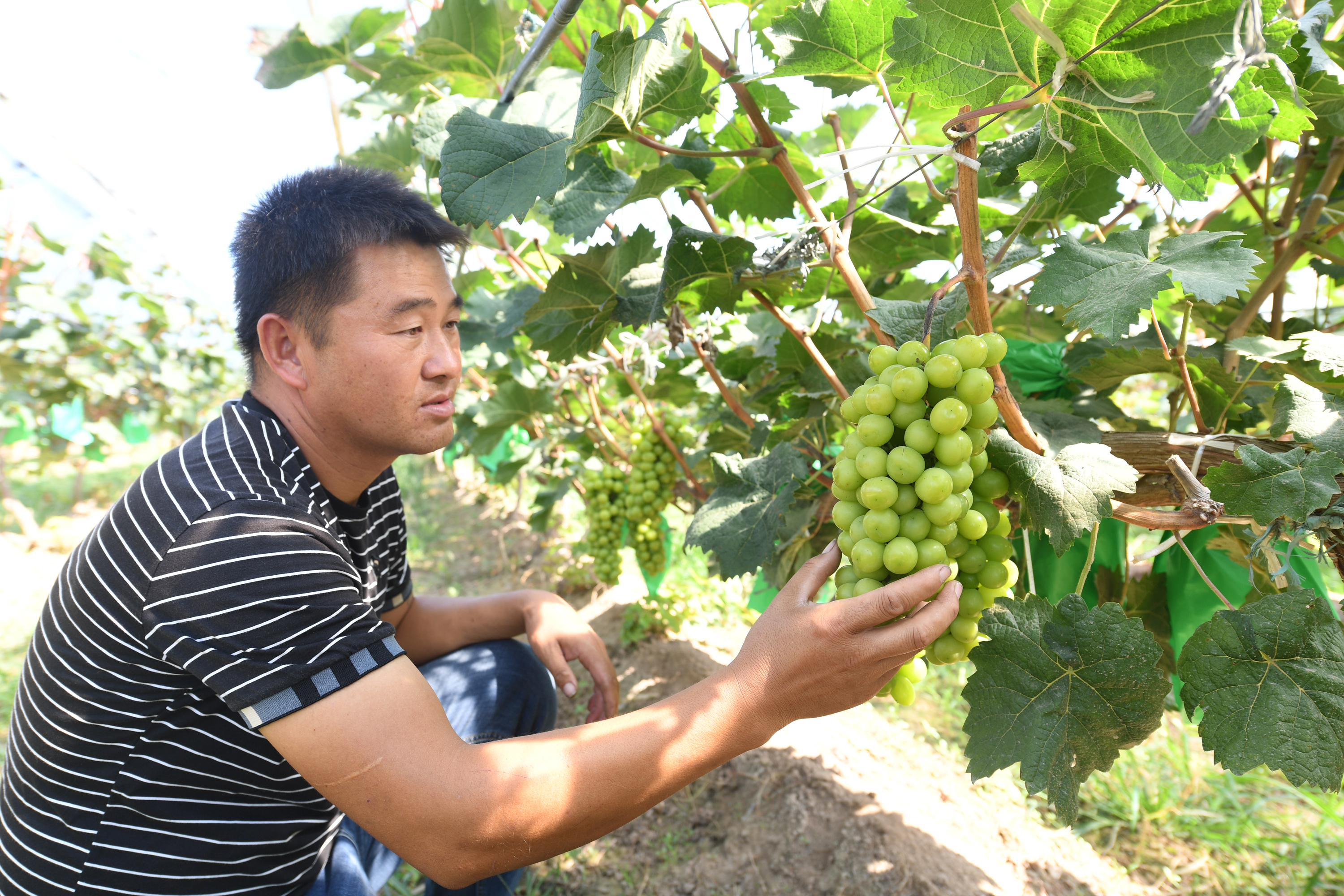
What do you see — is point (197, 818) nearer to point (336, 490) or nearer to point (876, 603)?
point (336, 490)

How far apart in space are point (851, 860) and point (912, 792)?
15.7 inches

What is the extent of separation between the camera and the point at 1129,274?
972 millimetres

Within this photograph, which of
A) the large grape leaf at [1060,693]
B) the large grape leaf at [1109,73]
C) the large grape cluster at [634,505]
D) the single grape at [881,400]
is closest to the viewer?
the large grape leaf at [1109,73]

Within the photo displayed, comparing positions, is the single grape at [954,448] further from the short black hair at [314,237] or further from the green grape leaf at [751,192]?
the short black hair at [314,237]

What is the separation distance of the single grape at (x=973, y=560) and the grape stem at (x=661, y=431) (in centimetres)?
125

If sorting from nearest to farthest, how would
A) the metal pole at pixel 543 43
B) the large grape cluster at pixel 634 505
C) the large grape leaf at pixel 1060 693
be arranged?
the large grape leaf at pixel 1060 693, the metal pole at pixel 543 43, the large grape cluster at pixel 634 505

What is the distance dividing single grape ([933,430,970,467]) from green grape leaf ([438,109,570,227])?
0.74 m

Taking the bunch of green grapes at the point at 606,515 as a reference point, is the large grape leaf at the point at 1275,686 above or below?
above

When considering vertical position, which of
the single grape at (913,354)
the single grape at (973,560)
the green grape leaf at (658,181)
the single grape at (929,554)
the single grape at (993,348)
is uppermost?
the green grape leaf at (658,181)

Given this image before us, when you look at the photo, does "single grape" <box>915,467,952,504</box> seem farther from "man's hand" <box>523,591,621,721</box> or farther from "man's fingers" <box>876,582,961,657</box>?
"man's hand" <box>523,591,621,721</box>

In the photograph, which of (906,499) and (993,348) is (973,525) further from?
(993,348)

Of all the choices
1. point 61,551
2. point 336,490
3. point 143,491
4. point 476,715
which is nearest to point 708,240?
point 336,490

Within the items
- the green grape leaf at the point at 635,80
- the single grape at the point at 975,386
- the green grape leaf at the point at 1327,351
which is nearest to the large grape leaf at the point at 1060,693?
the single grape at the point at 975,386

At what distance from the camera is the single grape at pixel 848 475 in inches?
37.0
